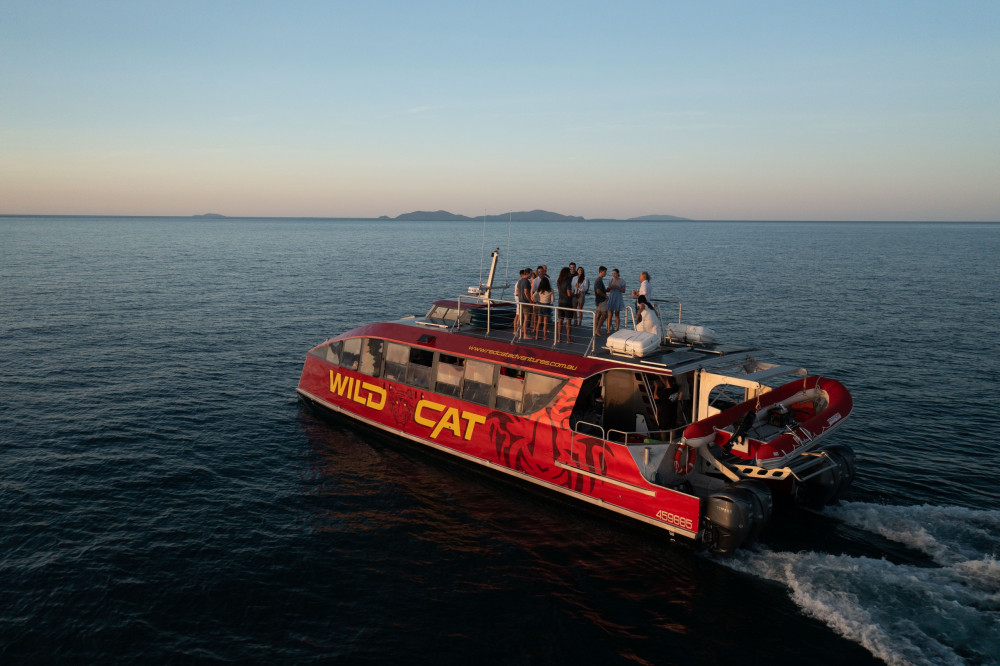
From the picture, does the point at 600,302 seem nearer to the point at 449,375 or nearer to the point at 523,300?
the point at 523,300

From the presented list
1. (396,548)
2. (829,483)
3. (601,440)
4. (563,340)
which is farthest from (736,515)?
(396,548)

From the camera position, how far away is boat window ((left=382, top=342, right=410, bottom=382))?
1862 cm

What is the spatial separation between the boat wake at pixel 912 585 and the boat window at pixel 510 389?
6412 millimetres

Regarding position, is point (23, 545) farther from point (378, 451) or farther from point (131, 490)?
point (378, 451)

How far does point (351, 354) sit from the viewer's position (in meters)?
20.2

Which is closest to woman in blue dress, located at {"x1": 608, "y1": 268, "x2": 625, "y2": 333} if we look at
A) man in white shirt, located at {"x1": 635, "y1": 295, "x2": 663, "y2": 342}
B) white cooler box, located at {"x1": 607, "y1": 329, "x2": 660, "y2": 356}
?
man in white shirt, located at {"x1": 635, "y1": 295, "x2": 663, "y2": 342}

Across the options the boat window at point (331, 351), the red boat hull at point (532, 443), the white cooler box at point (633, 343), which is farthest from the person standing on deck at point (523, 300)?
the boat window at point (331, 351)

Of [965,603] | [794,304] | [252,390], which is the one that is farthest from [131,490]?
[794,304]

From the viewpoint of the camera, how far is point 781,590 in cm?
1226

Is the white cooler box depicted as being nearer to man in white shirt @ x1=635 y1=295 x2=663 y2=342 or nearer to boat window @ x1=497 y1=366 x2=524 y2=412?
man in white shirt @ x1=635 y1=295 x2=663 y2=342

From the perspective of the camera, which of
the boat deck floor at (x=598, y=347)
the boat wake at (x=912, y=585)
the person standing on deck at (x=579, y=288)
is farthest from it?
the person standing on deck at (x=579, y=288)

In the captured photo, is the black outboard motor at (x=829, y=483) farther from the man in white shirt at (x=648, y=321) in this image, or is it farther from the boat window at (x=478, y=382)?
the boat window at (x=478, y=382)

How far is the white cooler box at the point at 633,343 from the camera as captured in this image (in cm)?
1423

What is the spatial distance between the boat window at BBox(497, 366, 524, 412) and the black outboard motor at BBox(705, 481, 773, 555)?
540 cm
